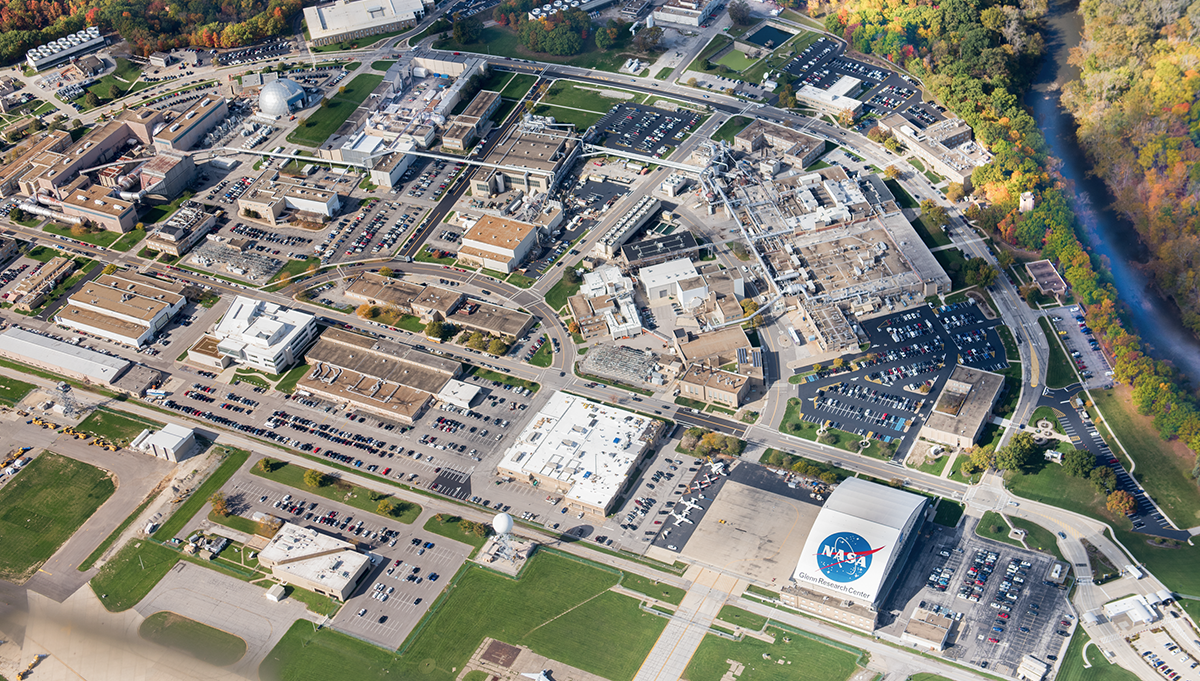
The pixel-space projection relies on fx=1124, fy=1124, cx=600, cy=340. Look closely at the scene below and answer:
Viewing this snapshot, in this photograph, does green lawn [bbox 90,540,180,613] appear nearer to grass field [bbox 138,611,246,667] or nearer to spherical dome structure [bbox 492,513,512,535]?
grass field [bbox 138,611,246,667]

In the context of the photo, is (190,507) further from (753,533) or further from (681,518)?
(753,533)

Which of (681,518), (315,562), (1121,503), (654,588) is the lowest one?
(315,562)

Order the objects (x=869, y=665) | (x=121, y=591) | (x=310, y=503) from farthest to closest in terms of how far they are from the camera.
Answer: (x=310, y=503) → (x=121, y=591) → (x=869, y=665)

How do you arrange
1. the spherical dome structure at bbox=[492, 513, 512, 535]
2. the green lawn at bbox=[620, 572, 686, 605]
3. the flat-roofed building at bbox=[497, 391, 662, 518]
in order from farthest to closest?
the flat-roofed building at bbox=[497, 391, 662, 518] → the spherical dome structure at bbox=[492, 513, 512, 535] → the green lawn at bbox=[620, 572, 686, 605]

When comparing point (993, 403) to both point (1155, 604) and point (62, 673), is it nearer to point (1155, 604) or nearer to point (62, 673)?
point (1155, 604)

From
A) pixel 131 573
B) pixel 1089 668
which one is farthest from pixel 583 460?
pixel 1089 668

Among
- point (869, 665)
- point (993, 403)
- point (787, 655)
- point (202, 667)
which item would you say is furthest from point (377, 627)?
point (993, 403)

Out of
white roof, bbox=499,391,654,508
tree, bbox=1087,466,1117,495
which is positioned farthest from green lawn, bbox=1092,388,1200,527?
white roof, bbox=499,391,654,508
